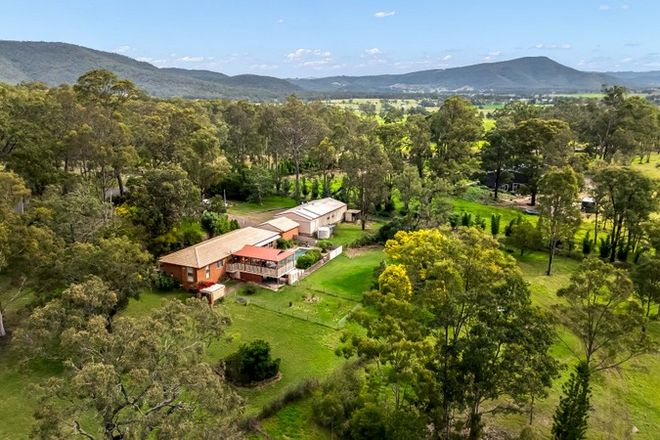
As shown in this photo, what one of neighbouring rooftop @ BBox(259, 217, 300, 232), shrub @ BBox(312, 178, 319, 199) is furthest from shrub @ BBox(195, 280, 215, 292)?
shrub @ BBox(312, 178, 319, 199)

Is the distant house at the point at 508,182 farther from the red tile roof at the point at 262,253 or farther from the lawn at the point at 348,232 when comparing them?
the red tile roof at the point at 262,253

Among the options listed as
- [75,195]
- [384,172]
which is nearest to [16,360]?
[75,195]

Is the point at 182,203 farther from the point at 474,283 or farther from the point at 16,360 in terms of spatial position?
the point at 474,283

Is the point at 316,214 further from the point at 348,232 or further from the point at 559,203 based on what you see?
the point at 559,203

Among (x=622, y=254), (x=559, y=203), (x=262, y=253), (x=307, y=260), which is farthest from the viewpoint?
(x=622, y=254)

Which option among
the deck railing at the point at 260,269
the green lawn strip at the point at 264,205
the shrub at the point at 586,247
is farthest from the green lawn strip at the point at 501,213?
the deck railing at the point at 260,269

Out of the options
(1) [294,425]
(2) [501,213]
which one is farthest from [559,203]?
(1) [294,425]

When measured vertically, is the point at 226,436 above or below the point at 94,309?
below
